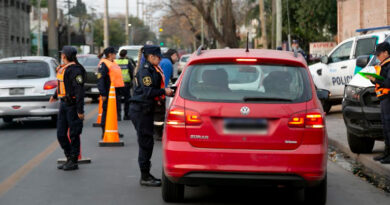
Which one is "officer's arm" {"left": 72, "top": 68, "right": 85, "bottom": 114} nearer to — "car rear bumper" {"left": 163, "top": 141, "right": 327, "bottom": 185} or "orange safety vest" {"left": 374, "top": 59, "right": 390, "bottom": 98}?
"car rear bumper" {"left": 163, "top": 141, "right": 327, "bottom": 185}

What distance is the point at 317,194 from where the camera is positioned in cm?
699

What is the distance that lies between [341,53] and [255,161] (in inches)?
454

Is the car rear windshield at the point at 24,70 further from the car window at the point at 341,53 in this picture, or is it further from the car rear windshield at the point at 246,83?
the car rear windshield at the point at 246,83

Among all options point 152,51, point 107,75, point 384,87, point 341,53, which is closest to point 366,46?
point 341,53

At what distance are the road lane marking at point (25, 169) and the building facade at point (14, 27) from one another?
1414 inches

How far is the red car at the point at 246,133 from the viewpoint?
645cm

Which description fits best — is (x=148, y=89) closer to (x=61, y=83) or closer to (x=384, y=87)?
(x=61, y=83)

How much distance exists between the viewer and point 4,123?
1688cm

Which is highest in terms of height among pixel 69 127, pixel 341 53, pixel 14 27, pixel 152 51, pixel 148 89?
pixel 14 27

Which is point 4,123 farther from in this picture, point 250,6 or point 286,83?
point 250,6

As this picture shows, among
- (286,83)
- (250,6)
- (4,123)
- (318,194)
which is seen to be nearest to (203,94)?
(286,83)

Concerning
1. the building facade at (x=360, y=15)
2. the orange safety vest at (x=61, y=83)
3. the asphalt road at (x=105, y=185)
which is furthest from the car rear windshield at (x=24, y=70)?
the building facade at (x=360, y=15)

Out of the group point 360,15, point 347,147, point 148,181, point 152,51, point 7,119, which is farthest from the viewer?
point 360,15

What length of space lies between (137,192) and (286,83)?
93.4 inches
